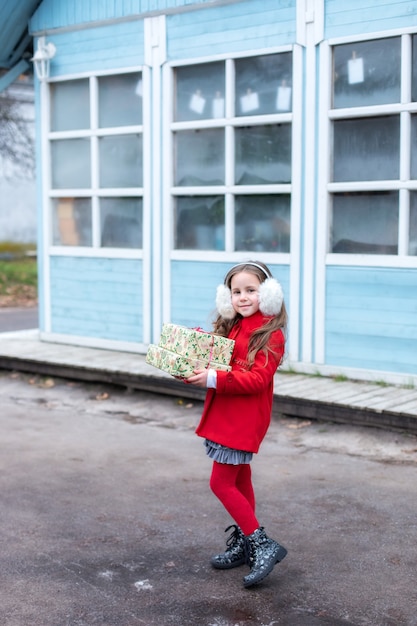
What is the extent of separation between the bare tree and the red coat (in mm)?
20201

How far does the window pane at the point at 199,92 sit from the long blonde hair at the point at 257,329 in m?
5.06

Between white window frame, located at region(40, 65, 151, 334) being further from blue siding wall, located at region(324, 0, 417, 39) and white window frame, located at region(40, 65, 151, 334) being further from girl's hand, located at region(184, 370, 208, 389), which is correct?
girl's hand, located at region(184, 370, 208, 389)

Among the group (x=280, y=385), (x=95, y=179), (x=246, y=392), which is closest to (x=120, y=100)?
(x=95, y=179)

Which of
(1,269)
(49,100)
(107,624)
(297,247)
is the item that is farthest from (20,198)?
(107,624)

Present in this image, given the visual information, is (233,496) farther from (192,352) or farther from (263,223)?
(263,223)

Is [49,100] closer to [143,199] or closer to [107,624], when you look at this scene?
[143,199]

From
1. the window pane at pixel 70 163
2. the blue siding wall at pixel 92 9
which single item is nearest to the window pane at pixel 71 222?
the window pane at pixel 70 163

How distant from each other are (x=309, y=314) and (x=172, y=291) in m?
1.69

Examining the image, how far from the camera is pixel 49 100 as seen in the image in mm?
10773

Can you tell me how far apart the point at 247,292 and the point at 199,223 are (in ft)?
17.1

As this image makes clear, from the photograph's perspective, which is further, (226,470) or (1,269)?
(1,269)

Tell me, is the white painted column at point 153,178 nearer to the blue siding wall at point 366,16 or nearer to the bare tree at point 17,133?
the blue siding wall at point 366,16

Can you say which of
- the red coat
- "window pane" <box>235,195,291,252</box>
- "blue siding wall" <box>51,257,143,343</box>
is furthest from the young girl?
"blue siding wall" <box>51,257,143,343</box>

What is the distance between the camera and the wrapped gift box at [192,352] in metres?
4.30
